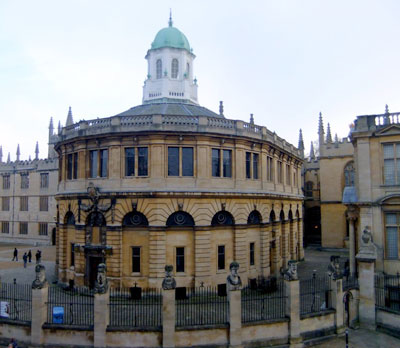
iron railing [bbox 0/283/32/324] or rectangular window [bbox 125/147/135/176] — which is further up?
rectangular window [bbox 125/147/135/176]

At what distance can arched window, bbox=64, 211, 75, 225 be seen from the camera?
3063 centimetres

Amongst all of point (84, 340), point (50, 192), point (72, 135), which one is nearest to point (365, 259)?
point (84, 340)

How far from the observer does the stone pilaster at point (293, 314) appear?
19828 mm

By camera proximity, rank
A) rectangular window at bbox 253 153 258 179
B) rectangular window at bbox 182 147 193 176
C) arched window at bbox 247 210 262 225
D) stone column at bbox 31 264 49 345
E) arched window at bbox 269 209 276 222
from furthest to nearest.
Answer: arched window at bbox 269 209 276 222
rectangular window at bbox 253 153 258 179
arched window at bbox 247 210 262 225
rectangular window at bbox 182 147 193 176
stone column at bbox 31 264 49 345

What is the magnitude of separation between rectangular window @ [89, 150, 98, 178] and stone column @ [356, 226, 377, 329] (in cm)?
1913

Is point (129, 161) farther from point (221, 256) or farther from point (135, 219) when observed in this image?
point (221, 256)

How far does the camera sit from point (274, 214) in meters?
33.7

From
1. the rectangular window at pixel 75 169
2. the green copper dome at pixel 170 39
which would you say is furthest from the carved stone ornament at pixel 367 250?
the green copper dome at pixel 170 39

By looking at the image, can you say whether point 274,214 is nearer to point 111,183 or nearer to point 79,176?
point 111,183

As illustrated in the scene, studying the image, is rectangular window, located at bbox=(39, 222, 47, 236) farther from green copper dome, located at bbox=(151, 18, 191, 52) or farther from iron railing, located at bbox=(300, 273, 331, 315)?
iron railing, located at bbox=(300, 273, 331, 315)

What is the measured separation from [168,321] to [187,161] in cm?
1246

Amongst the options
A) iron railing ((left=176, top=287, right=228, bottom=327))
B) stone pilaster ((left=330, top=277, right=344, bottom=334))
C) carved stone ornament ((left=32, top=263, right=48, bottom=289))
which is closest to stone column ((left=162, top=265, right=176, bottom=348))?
iron railing ((left=176, top=287, right=228, bottom=327))

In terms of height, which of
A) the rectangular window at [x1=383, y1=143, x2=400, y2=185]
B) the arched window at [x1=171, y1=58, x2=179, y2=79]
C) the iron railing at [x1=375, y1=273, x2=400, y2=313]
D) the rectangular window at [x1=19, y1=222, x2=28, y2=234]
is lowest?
the iron railing at [x1=375, y1=273, x2=400, y2=313]

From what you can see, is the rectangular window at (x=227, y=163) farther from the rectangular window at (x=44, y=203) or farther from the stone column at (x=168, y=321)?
the rectangular window at (x=44, y=203)
